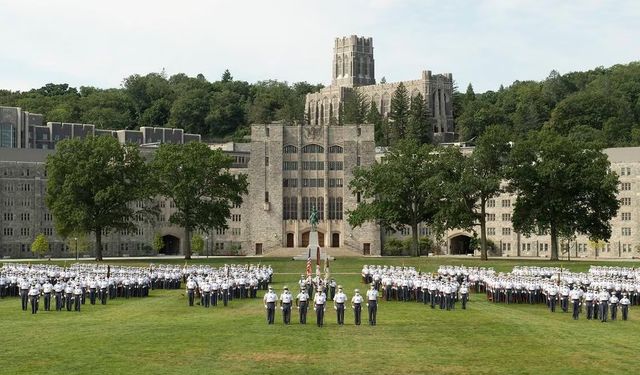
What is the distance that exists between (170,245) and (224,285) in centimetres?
9366

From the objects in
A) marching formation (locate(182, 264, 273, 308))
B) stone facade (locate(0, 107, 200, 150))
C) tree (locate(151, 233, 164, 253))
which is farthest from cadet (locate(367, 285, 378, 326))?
stone facade (locate(0, 107, 200, 150))

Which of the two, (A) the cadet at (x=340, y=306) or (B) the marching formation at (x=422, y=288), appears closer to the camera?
(A) the cadet at (x=340, y=306)

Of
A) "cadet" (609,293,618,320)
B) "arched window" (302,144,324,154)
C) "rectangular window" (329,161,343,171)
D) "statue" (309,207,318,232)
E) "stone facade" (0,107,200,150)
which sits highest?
"stone facade" (0,107,200,150)

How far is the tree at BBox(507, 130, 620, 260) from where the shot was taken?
103 metres

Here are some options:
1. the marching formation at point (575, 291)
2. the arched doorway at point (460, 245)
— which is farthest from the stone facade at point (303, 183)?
the marching formation at point (575, 291)

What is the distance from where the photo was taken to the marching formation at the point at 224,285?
56.9 meters

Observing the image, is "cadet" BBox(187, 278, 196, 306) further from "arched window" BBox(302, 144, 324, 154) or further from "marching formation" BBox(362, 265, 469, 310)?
→ "arched window" BBox(302, 144, 324, 154)

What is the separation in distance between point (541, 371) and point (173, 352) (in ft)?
39.2

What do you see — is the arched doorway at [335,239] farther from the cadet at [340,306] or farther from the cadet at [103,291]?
the cadet at [340,306]

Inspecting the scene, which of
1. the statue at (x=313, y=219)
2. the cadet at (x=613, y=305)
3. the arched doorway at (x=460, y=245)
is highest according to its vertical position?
the statue at (x=313, y=219)

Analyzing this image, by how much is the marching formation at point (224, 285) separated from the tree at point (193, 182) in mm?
43006

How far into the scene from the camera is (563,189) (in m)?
104

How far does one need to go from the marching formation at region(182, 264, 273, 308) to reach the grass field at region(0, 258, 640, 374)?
1786 mm

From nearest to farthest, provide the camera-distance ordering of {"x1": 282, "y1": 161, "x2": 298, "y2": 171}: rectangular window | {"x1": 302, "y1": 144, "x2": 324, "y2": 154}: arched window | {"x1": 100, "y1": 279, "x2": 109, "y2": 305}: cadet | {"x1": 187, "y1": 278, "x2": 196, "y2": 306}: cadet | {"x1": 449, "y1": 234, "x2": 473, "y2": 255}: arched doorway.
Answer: {"x1": 187, "y1": 278, "x2": 196, "y2": 306}: cadet
{"x1": 100, "y1": 279, "x2": 109, "y2": 305}: cadet
{"x1": 282, "y1": 161, "x2": 298, "y2": 171}: rectangular window
{"x1": 302, "y1": 144, "x2": 324, "y2": 154}: arched window
{"x1": 449, "y1": 234, "x2": 473, "y2": 255}: arched doorway
